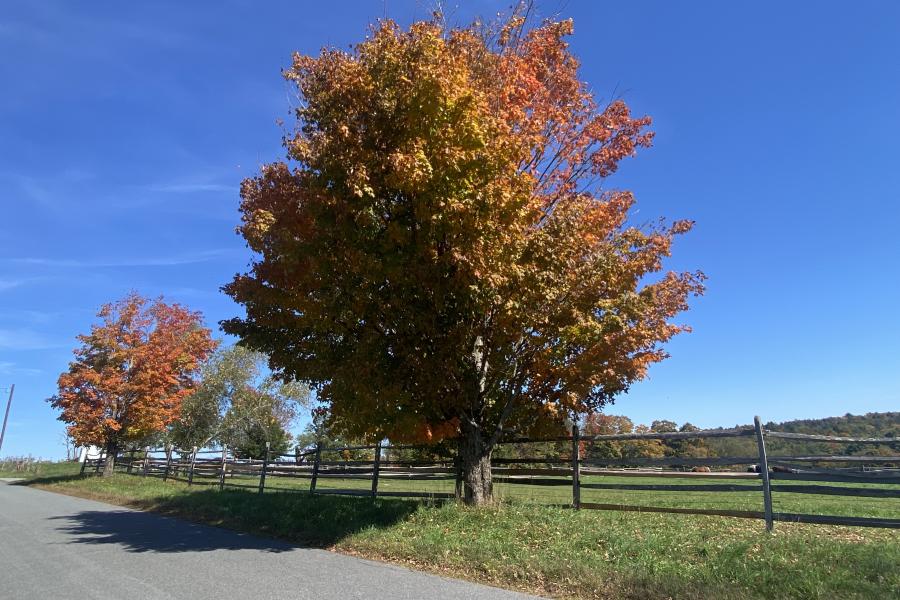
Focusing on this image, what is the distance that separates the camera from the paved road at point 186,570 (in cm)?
639

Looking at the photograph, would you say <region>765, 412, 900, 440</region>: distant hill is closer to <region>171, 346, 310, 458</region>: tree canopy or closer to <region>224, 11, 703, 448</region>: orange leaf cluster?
<region>171, 346, 310, 458</region>: tree canopy

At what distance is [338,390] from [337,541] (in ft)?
8.42

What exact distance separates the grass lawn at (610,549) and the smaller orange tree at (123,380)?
56.8ft

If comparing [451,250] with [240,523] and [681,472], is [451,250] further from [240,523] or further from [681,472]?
[240,523]

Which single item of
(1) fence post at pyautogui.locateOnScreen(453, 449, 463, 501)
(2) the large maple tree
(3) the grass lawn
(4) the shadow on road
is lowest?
(4) the shadow on road

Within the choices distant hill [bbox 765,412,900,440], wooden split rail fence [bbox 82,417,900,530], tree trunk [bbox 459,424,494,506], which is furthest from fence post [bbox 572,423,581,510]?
distant hill [bbox 765,412,900,440]

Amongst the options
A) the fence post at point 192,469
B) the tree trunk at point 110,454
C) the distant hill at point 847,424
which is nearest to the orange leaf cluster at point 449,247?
the fence post at point 192,469

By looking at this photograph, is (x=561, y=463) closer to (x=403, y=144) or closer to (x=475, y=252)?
(x=475, y=252)

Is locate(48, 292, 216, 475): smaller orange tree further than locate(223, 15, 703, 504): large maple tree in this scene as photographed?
Yes

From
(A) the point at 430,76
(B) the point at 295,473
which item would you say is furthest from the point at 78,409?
(A) the point at 430,76

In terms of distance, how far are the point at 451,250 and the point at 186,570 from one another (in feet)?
19.0

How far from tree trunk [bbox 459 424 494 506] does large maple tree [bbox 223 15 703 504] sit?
38mm

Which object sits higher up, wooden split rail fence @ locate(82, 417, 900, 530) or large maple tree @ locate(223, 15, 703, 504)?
large maple tree @ locate(223, 15, 703, 504)

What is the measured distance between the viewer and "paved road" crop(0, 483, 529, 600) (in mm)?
6395
